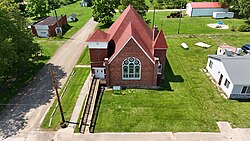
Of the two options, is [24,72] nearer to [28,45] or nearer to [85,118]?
[28,45]

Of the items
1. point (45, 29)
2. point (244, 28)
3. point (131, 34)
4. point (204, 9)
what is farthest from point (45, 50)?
point (204, 9)

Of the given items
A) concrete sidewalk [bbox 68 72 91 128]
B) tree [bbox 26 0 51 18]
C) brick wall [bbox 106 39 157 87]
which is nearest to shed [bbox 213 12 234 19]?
brick wall [bbox 106 39 157 87]

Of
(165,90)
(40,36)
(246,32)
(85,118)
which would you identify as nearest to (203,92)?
(165,90)

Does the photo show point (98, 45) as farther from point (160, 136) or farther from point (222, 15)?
point (222, 15)

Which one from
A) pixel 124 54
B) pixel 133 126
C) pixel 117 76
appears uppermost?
pixel 124 54

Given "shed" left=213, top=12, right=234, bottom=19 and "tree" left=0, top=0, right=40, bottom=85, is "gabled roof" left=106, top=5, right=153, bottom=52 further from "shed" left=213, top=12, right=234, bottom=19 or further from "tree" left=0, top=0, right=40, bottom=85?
"shed" left=213, top=12, right=234, bottom=19

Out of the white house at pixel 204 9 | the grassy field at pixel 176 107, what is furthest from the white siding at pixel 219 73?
the white house at pixel 204 9
